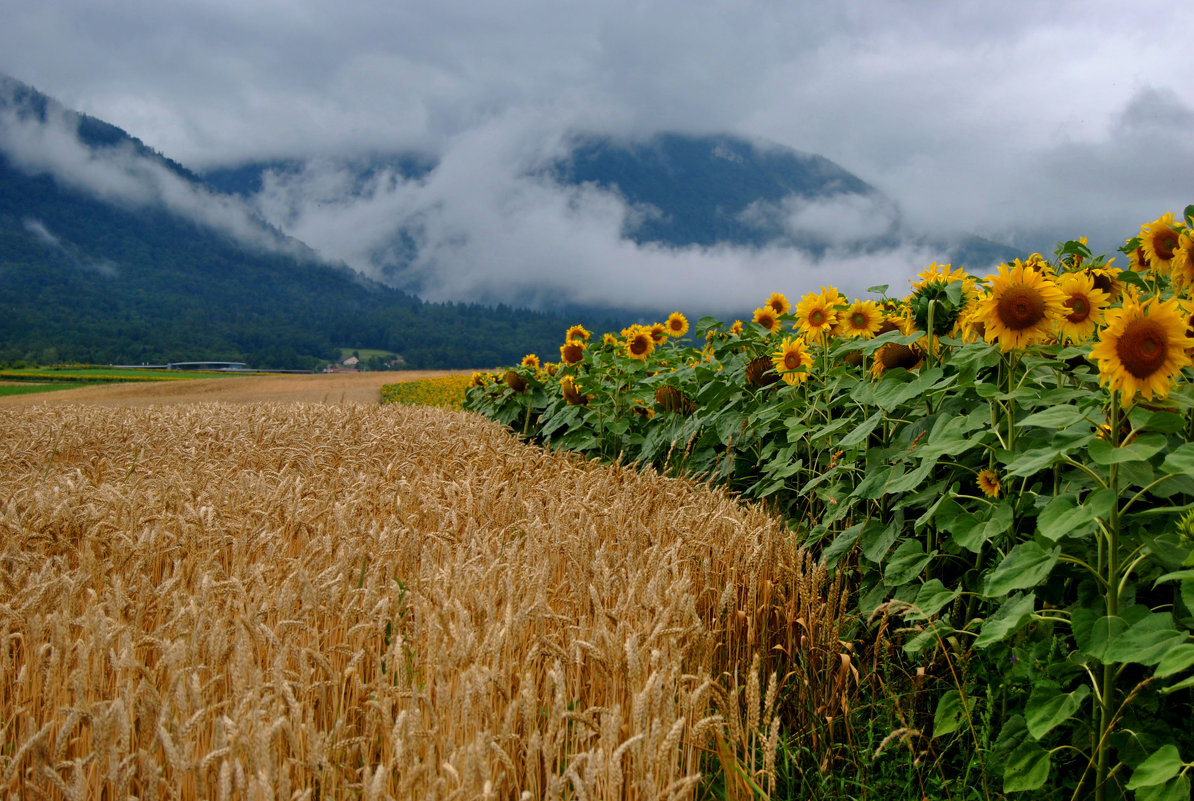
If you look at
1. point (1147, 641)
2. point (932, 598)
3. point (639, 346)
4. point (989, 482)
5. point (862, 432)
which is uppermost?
point (639, 346)

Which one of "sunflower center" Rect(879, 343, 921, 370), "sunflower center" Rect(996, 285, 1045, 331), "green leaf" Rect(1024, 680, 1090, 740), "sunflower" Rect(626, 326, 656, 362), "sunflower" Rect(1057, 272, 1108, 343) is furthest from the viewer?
"sunflower" Rect(626, 326, 656, 362)

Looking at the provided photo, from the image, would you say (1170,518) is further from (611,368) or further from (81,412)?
(81,412)

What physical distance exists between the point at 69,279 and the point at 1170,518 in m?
233

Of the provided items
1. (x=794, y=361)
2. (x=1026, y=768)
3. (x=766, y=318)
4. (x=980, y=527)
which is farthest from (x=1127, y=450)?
(x=766, y=318)

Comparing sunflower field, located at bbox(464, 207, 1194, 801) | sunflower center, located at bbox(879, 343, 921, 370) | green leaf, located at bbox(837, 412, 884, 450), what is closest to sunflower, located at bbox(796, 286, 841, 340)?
sunflower field, located at bbox(464, 207, 1194, 801)

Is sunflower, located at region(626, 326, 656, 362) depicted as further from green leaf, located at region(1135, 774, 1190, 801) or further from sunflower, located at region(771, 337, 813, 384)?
green leaf, located at region(1135, 774, 1190, 801)

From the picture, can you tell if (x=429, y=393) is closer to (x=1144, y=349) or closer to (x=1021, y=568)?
(x=1021, y=568)

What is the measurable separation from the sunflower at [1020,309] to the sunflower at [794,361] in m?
1.88

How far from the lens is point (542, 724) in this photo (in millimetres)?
2271

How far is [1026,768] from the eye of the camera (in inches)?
89.8

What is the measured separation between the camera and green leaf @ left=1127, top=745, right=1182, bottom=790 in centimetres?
184

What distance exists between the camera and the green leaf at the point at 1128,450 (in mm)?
2053

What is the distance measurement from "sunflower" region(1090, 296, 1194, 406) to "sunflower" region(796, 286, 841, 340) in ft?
7.92

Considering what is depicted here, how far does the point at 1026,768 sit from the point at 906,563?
3.06ft
